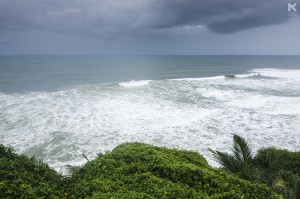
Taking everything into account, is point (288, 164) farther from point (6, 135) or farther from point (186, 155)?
point (6, 135)

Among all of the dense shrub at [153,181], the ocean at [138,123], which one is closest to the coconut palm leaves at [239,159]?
the dense shrub at [153,181]

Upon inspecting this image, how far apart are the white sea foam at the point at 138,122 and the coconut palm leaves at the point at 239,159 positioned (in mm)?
4005

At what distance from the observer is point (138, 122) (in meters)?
18.5

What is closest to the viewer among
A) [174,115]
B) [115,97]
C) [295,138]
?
[295,138]

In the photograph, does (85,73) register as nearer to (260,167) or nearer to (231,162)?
(260,167)

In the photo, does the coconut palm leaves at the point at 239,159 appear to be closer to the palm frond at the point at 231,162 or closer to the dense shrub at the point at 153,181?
the palm frond at the point at 231,162

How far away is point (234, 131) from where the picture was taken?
54.0 feet

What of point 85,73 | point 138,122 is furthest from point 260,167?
point 85,73

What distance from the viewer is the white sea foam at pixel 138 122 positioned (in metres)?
14.3

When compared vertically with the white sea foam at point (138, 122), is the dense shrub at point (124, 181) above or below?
above

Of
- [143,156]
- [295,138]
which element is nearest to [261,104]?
[295,138]

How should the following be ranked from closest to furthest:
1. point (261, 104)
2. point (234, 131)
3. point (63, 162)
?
point (63, 162)
point (234, 131)
point (261, 104)

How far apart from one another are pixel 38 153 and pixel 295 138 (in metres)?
15.3

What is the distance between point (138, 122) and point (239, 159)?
1067 centimetres
